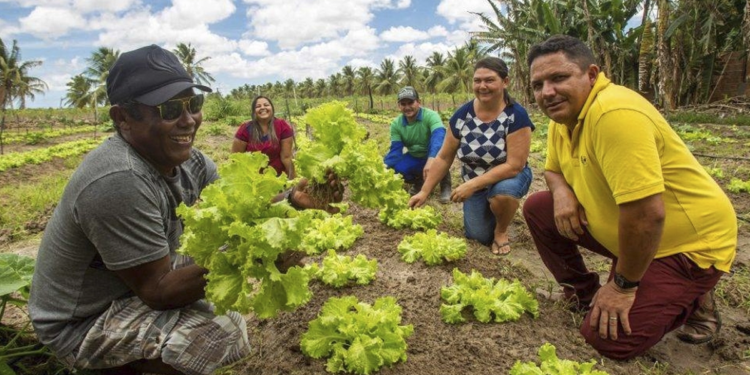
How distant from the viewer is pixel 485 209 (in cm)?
532

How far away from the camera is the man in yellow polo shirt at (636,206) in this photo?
8.54 feet

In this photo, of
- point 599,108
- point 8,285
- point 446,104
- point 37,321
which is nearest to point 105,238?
point 37,321

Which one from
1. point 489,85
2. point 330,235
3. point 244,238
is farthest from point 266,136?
point 244,238

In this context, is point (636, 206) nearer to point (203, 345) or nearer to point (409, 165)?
point (203, 345)

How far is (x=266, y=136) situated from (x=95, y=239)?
4.81m

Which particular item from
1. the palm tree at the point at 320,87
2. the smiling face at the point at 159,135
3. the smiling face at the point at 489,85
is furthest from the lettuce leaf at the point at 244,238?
the palm tree at the point at 320,87

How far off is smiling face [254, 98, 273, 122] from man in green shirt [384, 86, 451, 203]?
1978 mm

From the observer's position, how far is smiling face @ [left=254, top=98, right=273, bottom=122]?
6.73 meters

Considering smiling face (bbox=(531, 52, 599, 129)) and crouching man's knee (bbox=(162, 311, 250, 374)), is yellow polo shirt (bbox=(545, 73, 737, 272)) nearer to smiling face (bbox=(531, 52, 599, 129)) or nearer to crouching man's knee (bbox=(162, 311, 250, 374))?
smiling face (bbox=(531, 52, 599, 129))

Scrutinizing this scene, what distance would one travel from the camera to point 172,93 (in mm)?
2434

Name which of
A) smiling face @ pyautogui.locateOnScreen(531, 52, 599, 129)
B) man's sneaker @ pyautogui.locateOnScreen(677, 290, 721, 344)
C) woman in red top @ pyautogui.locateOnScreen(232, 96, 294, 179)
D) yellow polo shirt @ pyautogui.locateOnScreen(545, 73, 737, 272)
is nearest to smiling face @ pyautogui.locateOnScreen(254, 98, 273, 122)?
woman in red top @ pyautogui.locateOnScreen(232, 96, 294, 179)

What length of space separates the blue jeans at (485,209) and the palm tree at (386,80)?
6275cm

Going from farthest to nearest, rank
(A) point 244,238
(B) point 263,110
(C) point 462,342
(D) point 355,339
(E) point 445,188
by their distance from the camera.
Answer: (E) point 445,188
(B) point 263,110
(C) point 462,342
(D) point 355,339
(A) point 244,238

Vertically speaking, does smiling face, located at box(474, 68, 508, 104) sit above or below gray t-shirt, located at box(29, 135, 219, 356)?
above
